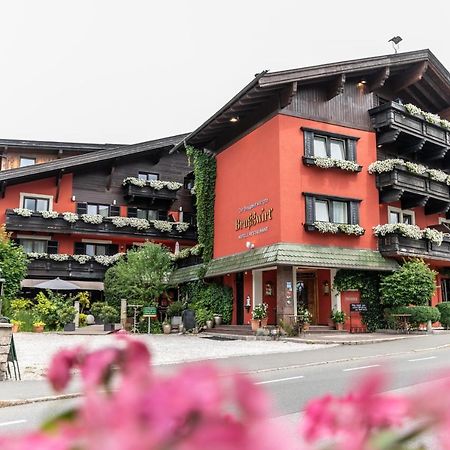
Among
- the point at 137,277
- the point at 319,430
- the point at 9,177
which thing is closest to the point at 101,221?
the point at 9,177

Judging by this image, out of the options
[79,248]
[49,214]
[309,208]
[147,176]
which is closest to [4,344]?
[309,208]

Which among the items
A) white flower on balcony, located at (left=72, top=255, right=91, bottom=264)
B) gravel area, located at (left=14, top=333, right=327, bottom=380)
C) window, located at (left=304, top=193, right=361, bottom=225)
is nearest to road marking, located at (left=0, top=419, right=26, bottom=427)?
gravel area, located at (left=14, top=333, right=327, bottom=380)

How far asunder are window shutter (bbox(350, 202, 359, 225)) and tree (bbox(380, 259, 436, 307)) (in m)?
2.74

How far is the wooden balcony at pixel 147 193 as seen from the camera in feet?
110

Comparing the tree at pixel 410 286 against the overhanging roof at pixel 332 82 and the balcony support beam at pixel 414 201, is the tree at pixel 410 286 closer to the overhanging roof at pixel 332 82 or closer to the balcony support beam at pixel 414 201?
the balcony support beam at pixel 414 201

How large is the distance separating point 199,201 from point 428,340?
14076 millimetres

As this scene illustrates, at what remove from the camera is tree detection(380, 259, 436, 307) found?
21.1 m

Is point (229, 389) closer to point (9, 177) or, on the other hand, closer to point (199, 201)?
point (199, 201)

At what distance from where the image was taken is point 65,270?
3116 cm

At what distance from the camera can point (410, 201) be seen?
25406mm

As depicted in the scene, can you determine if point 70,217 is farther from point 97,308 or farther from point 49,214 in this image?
point 97,308

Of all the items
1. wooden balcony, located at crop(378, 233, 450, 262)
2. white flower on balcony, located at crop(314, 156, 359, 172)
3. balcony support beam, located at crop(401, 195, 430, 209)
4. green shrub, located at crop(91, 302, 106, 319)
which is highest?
white flower on balcony, located at crop(314, 156, 359, 172)

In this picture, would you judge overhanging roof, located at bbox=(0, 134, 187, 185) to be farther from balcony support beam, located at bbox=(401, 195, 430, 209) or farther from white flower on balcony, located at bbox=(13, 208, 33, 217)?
balcony support beam, located at bbox=(401, 195, 430, 209)

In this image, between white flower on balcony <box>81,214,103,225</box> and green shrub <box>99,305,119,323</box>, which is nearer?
green shrub <box>99,305,119,323</box>
